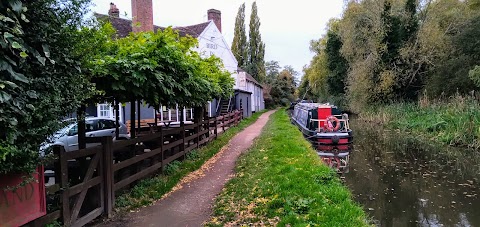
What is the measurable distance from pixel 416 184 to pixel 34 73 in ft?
32.9

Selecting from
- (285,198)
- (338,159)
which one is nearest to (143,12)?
(338,159)

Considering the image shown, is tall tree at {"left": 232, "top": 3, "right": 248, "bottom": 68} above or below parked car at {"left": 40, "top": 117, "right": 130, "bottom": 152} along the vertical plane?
above

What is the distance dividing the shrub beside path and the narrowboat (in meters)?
8.19

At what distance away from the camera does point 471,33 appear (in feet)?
75.6

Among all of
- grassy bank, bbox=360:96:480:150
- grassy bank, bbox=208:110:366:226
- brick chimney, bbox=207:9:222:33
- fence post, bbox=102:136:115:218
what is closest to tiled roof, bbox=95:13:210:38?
fence post, bbox=102:136:115:218

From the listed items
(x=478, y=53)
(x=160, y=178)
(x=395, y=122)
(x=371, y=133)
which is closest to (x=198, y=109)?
(x=160, y=178)

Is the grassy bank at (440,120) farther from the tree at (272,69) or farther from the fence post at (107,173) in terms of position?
the tree at (272,69)

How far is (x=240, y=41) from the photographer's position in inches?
2264

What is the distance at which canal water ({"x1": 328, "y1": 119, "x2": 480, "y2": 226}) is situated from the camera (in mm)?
7496

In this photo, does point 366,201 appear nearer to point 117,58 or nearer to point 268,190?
point 268,190

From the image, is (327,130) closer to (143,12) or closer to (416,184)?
→ (416,184)

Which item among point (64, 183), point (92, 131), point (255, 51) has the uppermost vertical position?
point (255, 51)

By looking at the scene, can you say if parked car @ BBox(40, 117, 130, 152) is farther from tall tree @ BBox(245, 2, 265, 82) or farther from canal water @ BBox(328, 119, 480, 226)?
tall tree @ BBox(245, 2, 265, 82)

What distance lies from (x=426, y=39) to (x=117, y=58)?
2564 cm
